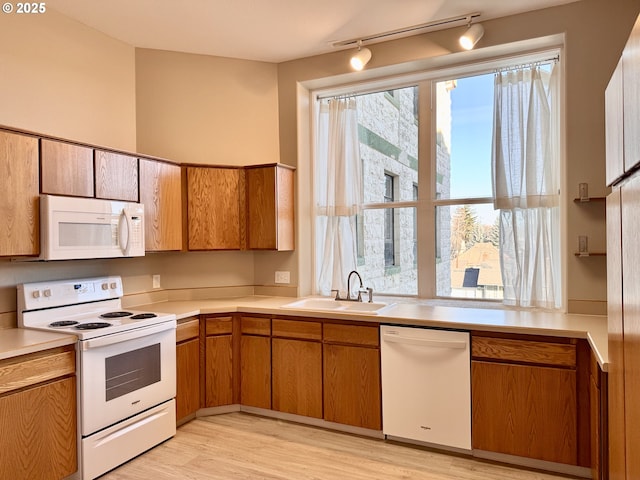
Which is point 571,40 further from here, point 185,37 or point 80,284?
point 80,284

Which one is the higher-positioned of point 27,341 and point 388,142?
point 388,142

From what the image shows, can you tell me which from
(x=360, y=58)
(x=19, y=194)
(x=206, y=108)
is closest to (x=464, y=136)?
(x=360, y=58)

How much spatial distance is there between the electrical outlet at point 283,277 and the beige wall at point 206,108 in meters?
1.07

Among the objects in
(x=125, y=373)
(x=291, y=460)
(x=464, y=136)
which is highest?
(x=464, y=136)

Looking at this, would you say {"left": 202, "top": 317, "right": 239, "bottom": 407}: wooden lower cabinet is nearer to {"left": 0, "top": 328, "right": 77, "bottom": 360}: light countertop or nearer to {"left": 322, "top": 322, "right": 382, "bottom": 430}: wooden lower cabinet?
{"left": 322, "top": 322, "right": 382, "bottom": 430}: wooden lower cabinet

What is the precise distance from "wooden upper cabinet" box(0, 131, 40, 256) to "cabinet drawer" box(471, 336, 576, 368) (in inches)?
109

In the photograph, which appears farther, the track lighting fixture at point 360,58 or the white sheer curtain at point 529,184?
the track lighting fixture at point 360,58

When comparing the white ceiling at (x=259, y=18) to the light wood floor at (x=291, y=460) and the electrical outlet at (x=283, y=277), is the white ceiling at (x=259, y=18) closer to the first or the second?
the electrical outlet at (x=283, y=277)

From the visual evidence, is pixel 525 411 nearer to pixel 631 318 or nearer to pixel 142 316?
pixel 631 318

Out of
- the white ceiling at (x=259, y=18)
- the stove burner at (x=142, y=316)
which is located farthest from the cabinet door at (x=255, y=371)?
the white ceiling at (x=259, y=18)

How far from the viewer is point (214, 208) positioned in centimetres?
363

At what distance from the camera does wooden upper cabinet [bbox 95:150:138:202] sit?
9.46ft

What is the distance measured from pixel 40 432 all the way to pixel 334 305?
7.05ft

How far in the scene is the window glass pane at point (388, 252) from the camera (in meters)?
3.70
